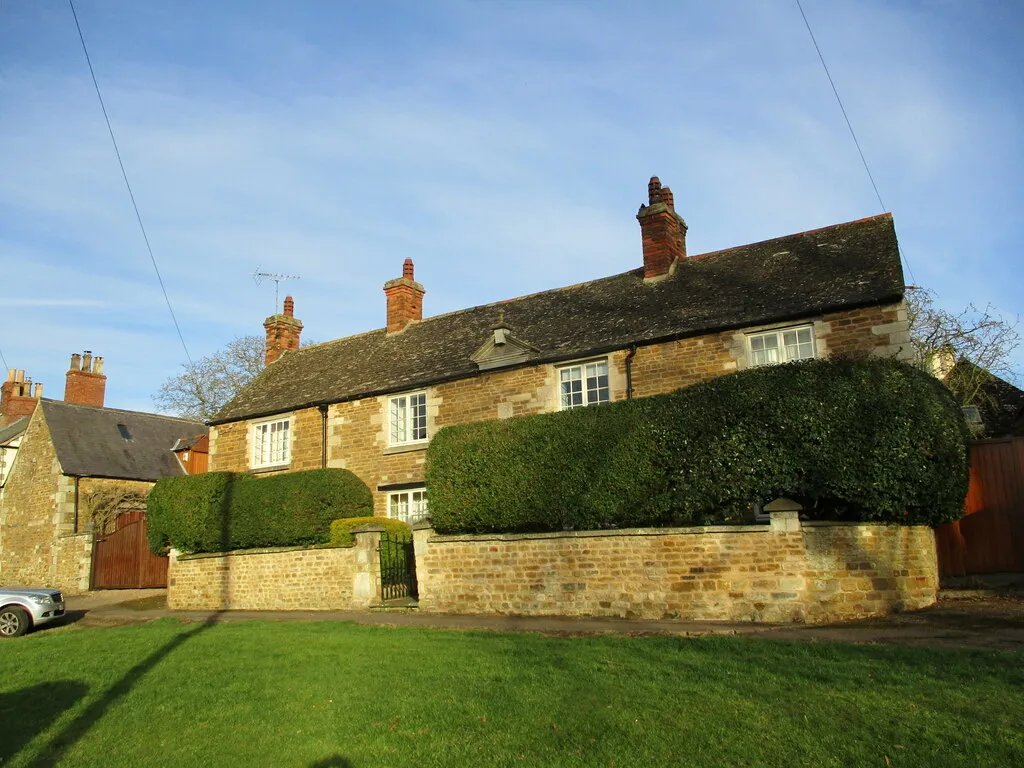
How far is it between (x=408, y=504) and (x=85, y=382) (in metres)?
20.7

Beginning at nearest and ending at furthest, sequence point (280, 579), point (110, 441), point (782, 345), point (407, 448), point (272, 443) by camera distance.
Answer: point (782, 345) → point (280, 579) → point (407, 448) → point (272, 443) → point (110, 441)

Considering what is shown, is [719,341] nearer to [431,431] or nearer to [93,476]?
[431,431]

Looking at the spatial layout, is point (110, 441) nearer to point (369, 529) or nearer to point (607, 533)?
point (369, 529)

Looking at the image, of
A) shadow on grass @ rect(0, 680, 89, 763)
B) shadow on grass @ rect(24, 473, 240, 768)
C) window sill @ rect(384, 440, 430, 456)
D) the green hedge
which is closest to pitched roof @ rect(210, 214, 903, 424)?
window sill @ rect(384, 440, 430, 456)

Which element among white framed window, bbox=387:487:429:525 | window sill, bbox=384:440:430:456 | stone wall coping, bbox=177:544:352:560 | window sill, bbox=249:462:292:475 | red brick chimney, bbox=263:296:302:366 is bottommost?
stone wall coping, bbox=177:544:352:560

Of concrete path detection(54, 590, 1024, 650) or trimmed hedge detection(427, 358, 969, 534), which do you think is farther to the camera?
trimmed hedge detection(427, 358, 969, 534)

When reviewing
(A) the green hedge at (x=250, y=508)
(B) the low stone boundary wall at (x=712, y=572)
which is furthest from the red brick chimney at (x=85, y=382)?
(B) the low stone boundary wall at (x=712, y=572)

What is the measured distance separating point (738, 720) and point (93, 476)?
26.5 metres

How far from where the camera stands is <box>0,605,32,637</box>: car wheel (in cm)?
1508

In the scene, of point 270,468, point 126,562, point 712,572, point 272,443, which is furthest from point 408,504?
point 126,562

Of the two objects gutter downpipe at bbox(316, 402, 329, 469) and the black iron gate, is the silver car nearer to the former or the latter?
the black iron gate

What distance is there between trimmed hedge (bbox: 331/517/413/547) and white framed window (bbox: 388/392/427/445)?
315 centimetres

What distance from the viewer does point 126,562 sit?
2462 centimetres

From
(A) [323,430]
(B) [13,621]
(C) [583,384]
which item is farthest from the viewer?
(A) [323,430]
